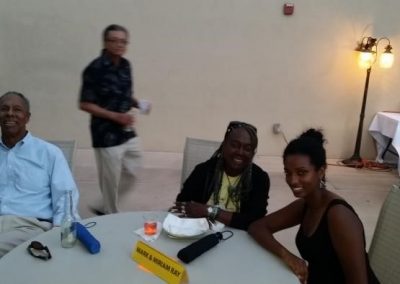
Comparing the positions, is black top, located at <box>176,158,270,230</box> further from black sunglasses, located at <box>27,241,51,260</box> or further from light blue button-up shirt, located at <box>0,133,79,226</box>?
black sunglasses, located at <box>27,241,51,260</box>

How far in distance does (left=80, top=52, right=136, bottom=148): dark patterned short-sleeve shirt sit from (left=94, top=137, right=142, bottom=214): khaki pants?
0.20 ft

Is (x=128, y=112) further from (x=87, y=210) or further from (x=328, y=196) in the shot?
(x=328, y=196)

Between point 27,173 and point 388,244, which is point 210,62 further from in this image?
point 388,244

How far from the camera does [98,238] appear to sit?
1705 mm

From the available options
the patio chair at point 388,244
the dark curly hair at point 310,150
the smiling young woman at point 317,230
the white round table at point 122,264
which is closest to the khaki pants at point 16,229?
the white round table at point 122,264

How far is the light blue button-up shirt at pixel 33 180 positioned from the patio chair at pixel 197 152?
0.68 metres

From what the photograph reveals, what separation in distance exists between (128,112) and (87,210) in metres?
0.96

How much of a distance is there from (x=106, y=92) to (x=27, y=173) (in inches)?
33.0

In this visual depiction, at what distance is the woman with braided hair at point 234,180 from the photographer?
216 cm

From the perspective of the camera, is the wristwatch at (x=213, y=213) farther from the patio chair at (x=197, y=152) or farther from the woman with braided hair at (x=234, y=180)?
the patio chair at (x=197, y=152)

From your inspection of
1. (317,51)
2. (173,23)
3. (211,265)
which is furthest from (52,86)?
(211,265)

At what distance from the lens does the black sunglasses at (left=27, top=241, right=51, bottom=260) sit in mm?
1530

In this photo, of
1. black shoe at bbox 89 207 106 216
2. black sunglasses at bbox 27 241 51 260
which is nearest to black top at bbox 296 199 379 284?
black sunglasses at bbox 27 241 51 260

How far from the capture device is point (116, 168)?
3014mm
